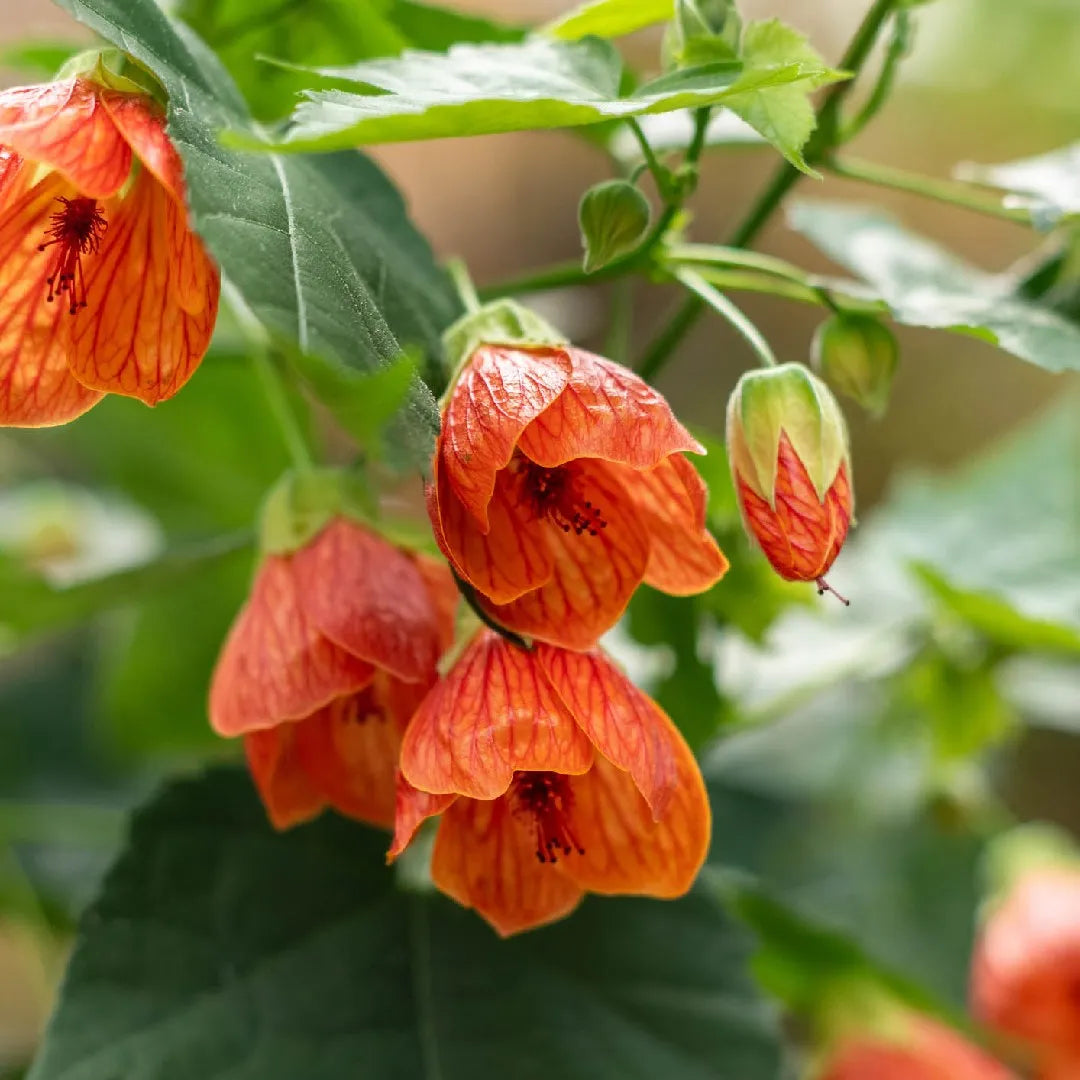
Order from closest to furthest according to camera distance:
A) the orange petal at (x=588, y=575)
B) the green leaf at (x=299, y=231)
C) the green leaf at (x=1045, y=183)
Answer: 1. the green leaf at (x=299, y=231)
2. the orange petal at (x=588, y=575)
3. the green leaf at (x=1045, y=183)

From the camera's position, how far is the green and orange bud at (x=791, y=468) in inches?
18.3

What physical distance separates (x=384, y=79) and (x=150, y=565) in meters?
0.37

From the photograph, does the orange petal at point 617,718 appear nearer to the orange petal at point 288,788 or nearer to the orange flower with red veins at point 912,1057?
the orange petal at point 288,788

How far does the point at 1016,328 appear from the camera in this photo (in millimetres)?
563

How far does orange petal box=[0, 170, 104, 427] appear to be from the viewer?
0.49 metres

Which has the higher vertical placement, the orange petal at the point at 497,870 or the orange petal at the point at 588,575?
the orange petal at the point at 588,575

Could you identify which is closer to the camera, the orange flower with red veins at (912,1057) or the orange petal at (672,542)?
the orange petal at (672,542)

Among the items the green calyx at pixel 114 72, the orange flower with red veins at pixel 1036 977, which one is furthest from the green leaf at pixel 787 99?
the orange flower with red veins at pixel 1036 977

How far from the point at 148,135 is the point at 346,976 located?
1.29 ft

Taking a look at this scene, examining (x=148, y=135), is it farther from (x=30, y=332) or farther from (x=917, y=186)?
(x=917, y=186)

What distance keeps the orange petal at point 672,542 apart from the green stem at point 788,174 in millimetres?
101

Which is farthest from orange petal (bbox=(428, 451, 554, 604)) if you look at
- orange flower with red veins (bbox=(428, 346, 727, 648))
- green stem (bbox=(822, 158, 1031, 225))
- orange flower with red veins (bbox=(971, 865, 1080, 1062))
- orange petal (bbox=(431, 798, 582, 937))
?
orange flower with red veins (bbox=(971, 865, 1080, 1062))

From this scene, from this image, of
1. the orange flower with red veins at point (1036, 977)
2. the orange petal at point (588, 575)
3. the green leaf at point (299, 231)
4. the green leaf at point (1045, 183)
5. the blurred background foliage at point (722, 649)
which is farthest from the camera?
the orange flower with red veins at point (1036, 977)

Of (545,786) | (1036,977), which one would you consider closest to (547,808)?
(545,786)
